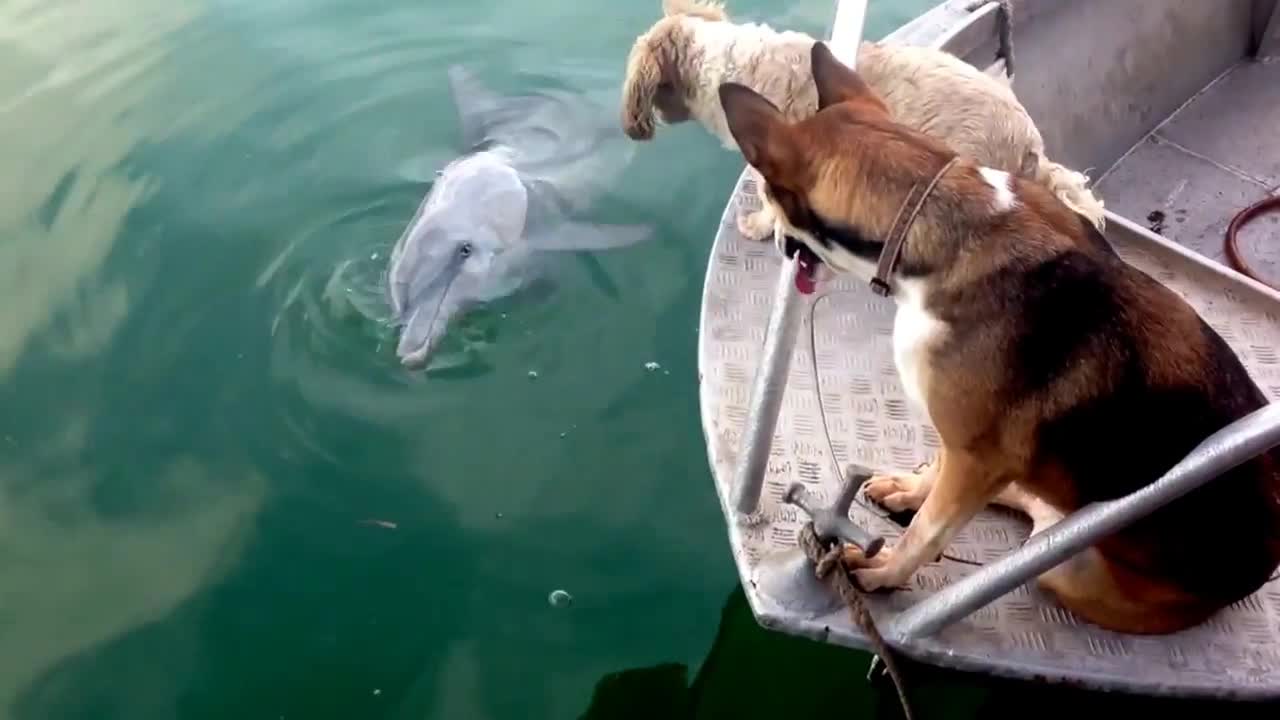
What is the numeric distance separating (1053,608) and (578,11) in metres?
4.20

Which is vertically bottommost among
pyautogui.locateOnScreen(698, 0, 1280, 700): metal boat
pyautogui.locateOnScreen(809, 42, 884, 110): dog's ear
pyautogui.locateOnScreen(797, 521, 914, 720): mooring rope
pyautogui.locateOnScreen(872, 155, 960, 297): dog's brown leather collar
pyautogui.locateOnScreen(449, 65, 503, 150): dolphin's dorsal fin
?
pyautogui.locateOnScreen(449, 65, 503, 150): dolphin's dorsal fin

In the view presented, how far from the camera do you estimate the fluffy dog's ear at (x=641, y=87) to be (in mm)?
3762

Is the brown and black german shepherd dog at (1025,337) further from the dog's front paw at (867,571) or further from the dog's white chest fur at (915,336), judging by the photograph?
the dog's front paw at (867,571)

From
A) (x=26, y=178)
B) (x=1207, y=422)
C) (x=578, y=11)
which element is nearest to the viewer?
(x=1207, y=422)

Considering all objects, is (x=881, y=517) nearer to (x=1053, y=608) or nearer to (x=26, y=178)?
(x=1053, y=608)

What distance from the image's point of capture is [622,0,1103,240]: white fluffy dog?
332 cm

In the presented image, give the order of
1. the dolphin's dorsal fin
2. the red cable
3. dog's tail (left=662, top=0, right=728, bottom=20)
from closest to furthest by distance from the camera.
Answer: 1. dog's tail (left=662, top=0, right=728, bottom=20)
2. the red cable
3. the dolphin's dorsal fin

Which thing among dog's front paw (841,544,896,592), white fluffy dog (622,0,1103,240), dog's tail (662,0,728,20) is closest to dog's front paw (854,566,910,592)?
dog's front paw (841,544,896,592)

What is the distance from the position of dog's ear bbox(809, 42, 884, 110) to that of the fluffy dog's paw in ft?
3.29

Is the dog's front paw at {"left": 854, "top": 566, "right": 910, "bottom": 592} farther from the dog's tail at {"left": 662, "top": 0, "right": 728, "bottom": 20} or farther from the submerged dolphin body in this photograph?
the dog's tail at {"left": 662, "top": 0, "right": 728, "bottom": 20}

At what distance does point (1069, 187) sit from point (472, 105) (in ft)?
9.38

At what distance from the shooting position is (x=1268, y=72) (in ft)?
16.2

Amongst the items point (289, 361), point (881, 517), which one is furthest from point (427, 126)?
point (881, 517)

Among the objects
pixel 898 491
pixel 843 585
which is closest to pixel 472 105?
pixel 898 491
